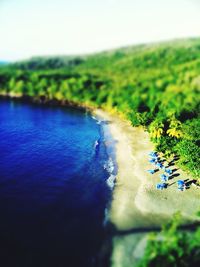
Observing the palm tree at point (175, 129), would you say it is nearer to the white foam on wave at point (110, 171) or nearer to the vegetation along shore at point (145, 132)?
the vegetation along shore at point (145, 132)

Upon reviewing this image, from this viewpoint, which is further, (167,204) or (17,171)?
(17,171)

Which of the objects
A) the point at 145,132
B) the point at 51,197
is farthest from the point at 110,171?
the point at 145,132

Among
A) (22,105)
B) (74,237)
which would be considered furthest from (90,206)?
(22,105)

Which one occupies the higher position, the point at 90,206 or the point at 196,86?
the point at 196,86

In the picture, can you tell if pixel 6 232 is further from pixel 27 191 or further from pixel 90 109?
pixel 90 109

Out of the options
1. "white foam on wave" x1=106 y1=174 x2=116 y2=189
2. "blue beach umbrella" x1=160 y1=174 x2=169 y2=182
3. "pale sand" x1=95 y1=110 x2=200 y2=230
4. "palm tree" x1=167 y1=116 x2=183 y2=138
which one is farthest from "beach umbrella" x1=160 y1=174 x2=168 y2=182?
"palm tree" x1=167 y1=116 x2=183 y2=138

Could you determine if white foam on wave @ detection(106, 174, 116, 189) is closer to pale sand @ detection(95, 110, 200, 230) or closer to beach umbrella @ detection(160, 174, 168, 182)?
pale sand @ detection(95, 110, 200, 230)

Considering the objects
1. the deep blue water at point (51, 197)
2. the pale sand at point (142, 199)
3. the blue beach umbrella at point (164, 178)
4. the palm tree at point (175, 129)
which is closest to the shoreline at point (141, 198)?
the pale sand at point (142, 199)
